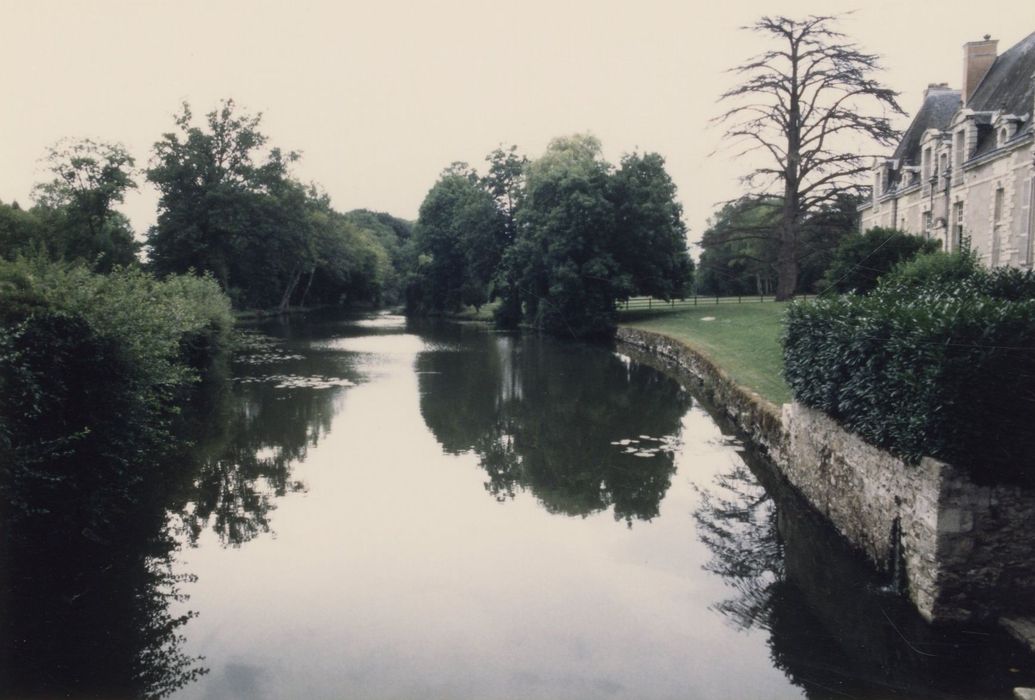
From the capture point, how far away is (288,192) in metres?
53.2

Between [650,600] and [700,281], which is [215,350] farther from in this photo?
[700,281]

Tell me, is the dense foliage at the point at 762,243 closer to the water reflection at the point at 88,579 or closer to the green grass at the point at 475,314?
the green grass at the point at 475,314

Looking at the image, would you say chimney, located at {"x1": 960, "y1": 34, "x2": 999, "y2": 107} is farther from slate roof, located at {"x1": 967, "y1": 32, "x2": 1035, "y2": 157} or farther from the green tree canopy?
the green tree canopy

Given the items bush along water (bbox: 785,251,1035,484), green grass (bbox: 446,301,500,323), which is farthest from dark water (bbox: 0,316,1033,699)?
green grass (bbox: 446,301,500,323)

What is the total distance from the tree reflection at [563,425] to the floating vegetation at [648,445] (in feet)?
0.07

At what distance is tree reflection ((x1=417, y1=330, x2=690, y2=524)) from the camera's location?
12109 millimetres

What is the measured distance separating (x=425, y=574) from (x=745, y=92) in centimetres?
2978

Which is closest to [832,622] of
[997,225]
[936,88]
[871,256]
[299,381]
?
[299,381]

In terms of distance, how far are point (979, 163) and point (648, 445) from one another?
2271 centimetres

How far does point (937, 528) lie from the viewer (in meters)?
6.77

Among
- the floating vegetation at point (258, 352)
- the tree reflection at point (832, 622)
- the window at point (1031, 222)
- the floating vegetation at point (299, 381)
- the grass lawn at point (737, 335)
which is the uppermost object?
the window at point (1031, 222)

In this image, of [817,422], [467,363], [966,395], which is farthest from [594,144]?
[966,395]

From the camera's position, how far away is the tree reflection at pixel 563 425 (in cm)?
1211

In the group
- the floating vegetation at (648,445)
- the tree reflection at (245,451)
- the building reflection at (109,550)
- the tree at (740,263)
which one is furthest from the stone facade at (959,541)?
the tree at (740,263)
